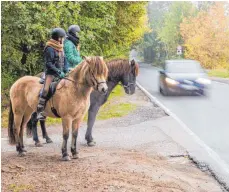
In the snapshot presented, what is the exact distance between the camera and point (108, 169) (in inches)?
305

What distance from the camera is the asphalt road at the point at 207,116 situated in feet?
37.1

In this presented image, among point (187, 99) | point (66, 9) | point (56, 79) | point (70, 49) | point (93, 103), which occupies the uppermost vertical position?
point (66, 9)

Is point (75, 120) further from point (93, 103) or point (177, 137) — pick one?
point (177, 137)

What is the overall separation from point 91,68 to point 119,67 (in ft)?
8.32

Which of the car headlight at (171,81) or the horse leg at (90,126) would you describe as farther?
the car headlight at (171,81)

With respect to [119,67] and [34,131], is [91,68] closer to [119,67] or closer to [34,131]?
[119,67]

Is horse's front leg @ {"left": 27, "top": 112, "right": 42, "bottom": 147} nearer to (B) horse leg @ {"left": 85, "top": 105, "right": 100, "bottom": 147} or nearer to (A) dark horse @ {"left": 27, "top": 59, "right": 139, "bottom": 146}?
(A) dark horse @ {"left": 27, "top": 59, "right": 139, "bottom": 146}

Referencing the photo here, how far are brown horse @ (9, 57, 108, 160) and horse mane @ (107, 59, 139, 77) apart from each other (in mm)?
2056

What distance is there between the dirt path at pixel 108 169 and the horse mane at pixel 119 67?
1761mm

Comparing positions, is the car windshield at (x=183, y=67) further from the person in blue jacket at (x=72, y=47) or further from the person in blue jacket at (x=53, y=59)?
the person in blue jacket at (x=53, y=59)

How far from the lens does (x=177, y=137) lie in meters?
12.0

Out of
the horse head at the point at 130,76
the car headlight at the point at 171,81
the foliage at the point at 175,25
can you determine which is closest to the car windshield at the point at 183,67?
the car headlight at the point at 171,81

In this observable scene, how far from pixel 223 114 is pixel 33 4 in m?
8.15

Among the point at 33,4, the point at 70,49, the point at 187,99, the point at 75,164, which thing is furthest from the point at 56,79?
the point at 187,99
